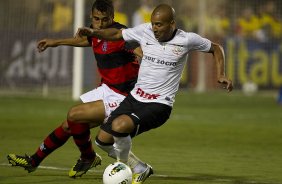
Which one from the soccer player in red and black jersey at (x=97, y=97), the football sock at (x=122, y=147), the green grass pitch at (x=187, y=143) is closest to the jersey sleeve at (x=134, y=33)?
the soccer player in red and black jersey at (x=97, y=97)

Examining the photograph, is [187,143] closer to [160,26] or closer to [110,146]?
[110,146]

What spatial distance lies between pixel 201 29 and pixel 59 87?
5.77 metres

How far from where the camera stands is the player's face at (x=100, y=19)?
9.55 metres

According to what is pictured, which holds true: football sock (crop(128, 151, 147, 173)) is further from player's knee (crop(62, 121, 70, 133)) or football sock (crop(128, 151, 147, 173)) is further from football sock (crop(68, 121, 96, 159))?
player's knee (crop(62, 121, 70, 133))

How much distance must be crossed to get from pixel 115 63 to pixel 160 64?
0.91 metres

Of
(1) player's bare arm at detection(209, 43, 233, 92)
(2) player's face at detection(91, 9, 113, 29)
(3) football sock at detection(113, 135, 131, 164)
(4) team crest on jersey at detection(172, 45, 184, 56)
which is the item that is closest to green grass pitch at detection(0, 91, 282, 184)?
(3) football sock at detection(113, 135, 131, 164)

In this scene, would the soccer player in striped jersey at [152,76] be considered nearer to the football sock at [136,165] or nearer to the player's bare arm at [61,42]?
the football sock at [136,165]

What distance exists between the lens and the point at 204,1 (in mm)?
28000

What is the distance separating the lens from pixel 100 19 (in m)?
9.57

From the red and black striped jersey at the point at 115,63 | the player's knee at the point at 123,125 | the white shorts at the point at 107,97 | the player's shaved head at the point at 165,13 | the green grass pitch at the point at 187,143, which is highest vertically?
the player's shaved head at the point at 165,13

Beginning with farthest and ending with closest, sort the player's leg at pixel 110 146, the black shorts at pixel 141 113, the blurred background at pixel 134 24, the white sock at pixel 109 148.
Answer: the blurred background at pixel 134 24, the white sock at pixel 109 148, the player's leg at pixel 110 146, the black shorts at pixel 141 113

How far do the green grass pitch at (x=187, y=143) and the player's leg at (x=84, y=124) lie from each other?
6.2 inches

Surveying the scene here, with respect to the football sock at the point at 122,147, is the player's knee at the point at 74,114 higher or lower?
higher

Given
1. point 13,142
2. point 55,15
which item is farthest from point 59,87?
point 13,142
